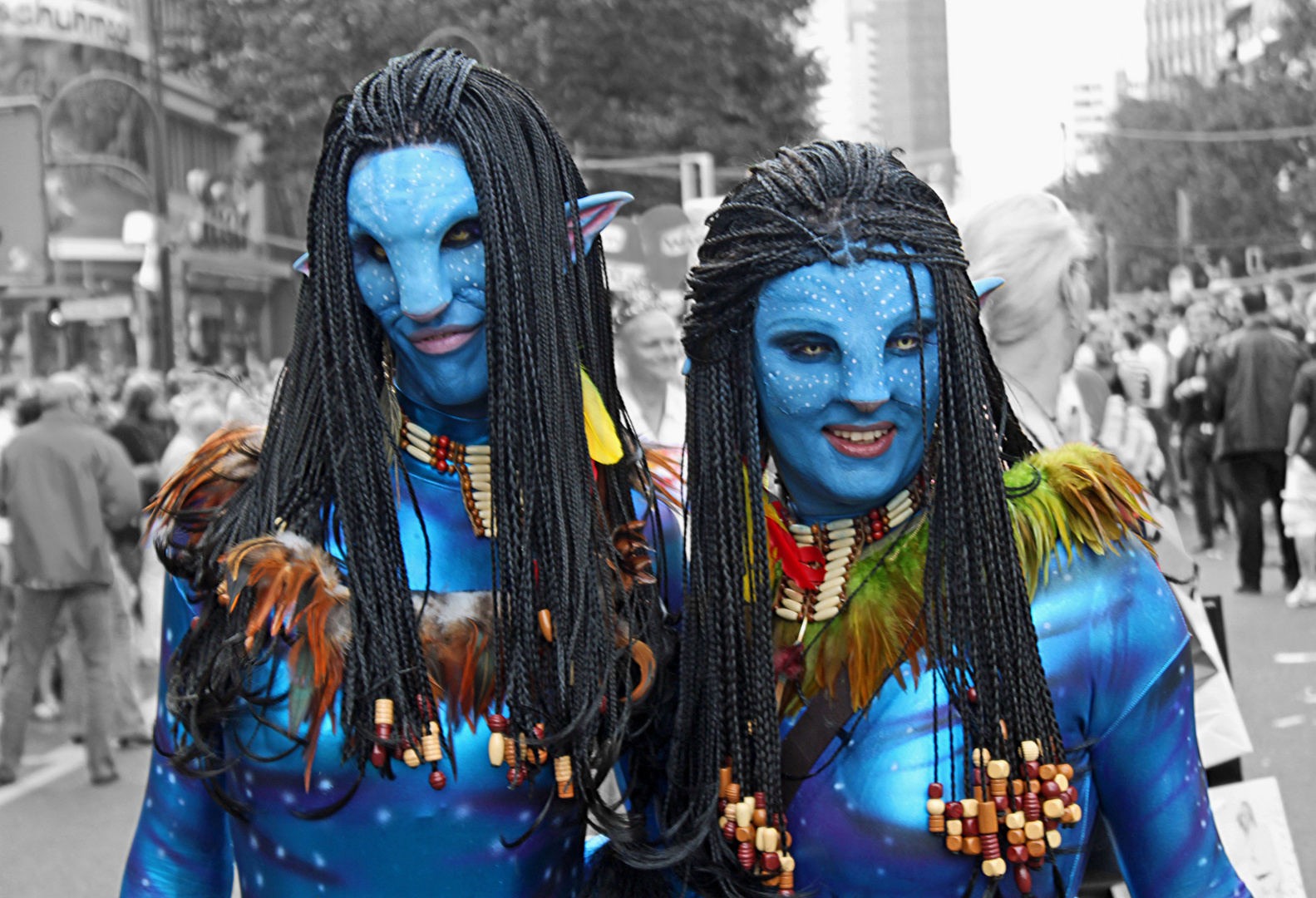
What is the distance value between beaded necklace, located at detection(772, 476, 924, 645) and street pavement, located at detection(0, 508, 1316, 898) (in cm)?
349

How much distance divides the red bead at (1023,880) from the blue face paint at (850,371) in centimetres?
44

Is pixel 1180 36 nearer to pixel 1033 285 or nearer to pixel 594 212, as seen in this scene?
pixel 1033 285

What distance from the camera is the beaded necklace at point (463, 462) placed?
1898 mm

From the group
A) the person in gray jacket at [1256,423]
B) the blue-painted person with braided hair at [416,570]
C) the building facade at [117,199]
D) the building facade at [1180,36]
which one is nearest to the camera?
the blue-painted person with braided hair at [416,570]

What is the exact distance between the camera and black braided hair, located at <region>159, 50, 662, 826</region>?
5.86 ft

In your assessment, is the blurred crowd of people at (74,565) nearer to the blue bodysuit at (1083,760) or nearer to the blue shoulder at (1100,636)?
the blue bodysuit at (1083,760)

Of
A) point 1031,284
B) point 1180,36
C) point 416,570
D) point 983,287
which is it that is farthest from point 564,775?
point 1180,36

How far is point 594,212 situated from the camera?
195 cm

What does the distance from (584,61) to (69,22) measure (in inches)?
543

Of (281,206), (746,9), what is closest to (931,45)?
(281,206)

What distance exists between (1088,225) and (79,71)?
3227 centimetres

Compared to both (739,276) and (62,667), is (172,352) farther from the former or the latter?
(739,276)

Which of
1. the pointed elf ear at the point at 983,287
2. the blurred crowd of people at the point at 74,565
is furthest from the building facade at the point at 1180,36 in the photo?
the pointed elf ear at the point at 983,287

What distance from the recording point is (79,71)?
32.3 meters
